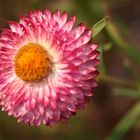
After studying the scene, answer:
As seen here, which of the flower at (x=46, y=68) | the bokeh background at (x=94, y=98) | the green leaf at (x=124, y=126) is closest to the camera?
the flower at (x=46, y=68)

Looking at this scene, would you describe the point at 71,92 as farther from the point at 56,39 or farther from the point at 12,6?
the point at 12,6

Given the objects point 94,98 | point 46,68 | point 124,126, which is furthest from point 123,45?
point 94,98

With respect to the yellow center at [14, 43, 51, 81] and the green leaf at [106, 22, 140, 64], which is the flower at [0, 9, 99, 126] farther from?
the green leaf at [106, 22, 140, 64]

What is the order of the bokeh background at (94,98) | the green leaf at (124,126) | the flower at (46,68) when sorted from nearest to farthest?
the flower at (46,68)
the green leaf at (124,126)
the bokeh background at (94,98)

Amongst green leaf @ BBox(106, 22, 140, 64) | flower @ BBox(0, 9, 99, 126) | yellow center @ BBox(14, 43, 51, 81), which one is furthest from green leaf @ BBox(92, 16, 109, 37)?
green leaf @ BBox(106, 22, 140, 64)

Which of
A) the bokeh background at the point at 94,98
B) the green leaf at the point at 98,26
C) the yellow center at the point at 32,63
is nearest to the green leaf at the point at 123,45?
the bokeh background at the point at 94,98

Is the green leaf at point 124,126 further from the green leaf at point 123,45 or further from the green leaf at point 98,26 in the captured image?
the green leaf at point 98,26

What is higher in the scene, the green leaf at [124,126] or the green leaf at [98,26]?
the green leaf at [98,26]

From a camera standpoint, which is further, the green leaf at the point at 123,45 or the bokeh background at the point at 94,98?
the bokeh background at the point at 94,98
